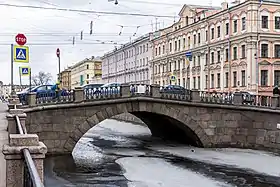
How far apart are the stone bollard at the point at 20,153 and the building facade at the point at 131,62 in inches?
2462

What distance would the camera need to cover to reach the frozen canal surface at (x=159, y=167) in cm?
1736

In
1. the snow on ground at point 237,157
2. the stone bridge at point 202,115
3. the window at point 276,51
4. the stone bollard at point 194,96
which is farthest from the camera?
the window at point 276,51

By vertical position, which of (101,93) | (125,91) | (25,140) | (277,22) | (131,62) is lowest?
(25,140)

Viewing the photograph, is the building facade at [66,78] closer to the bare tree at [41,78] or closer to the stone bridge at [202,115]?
the bare tree at [41,78]

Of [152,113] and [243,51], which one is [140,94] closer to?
[152,113]

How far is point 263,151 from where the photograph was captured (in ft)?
83.8

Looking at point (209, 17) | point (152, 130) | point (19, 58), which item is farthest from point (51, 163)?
point (209, 17)

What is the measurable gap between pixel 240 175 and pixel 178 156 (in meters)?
5.85

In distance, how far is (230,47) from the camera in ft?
148

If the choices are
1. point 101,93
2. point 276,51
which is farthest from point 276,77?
point 101,93

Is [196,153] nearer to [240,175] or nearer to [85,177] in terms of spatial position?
[240,175]

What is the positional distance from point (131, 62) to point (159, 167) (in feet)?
180

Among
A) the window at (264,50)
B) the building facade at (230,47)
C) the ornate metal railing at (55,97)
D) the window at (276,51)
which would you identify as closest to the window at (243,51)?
the building facade at (230,47)

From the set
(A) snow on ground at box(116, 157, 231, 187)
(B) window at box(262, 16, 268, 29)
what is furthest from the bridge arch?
(B) window at box(262, 16, 268, 29)
